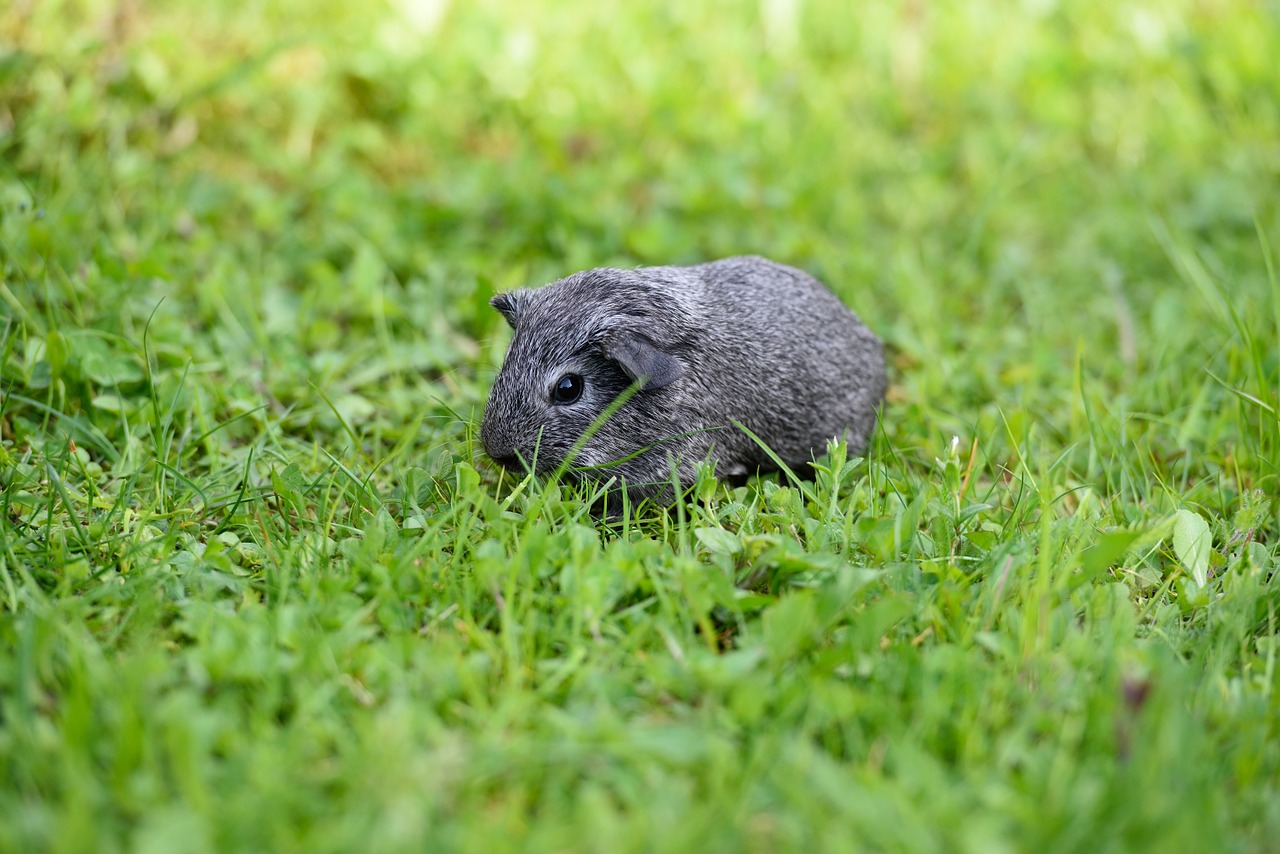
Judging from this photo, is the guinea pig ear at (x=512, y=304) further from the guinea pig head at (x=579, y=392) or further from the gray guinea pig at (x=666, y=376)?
the guinea pig head at (x=579, y=392)

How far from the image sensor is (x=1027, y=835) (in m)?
2.41

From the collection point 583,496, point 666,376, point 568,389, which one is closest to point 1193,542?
point 666,376

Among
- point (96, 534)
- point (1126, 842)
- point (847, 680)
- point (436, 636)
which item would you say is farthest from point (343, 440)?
point (1126, 842)

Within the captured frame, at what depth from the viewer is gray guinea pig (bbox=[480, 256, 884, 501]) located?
12.9 ft

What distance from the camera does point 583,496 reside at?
390 cm

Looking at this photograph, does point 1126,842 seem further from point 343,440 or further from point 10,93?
point 10,93

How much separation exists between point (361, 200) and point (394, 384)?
1.72 m

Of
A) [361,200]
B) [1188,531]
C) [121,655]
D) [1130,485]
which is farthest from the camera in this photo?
[361,200]

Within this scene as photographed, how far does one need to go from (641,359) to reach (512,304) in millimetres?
755

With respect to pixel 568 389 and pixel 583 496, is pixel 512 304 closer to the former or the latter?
pixel 568 389

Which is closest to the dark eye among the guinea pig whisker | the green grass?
the guinea pig whisker

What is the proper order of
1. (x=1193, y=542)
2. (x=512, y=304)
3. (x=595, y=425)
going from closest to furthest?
(x=1193, y=542) → (x=595, y=425) → (x=512, y=304)

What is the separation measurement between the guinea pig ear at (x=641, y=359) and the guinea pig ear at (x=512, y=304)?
537 millimetres

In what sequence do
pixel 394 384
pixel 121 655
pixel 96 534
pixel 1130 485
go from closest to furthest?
pixel 121 655, pixel 96 534, pixel 1130 485, pixel 394 384
